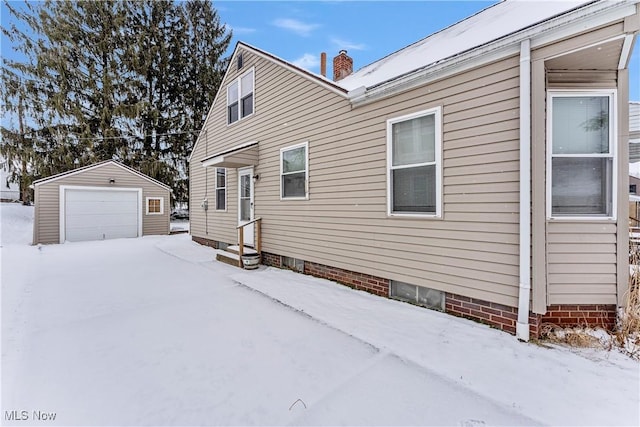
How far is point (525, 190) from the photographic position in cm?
307

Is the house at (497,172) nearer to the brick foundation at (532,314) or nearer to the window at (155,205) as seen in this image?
the brick foundation at (532,314)

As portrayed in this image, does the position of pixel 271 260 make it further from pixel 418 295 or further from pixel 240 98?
pixel 240 98

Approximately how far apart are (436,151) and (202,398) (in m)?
3.77

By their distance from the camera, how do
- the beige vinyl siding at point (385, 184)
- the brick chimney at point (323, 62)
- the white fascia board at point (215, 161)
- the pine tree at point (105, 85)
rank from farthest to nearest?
the pine tree at point (105, 85)
the brick chimney at point (323, 62)
the white fascia board at point (215, 161)
the beige vinyl siding at point (385, 184)

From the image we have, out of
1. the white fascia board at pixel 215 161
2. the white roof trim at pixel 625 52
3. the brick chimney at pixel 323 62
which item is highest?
the brick chimney at pixel 323 62

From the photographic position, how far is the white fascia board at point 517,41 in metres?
2.56

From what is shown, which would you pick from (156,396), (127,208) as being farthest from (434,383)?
(127,208)

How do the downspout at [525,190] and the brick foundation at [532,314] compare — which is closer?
the downspout at [525,190]

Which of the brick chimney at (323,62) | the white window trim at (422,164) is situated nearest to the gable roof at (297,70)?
the white window trim at (422,164)

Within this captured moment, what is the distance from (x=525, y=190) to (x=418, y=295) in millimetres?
2015

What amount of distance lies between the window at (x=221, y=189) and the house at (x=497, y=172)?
15.3ft

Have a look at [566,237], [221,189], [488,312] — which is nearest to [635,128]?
[566,237]

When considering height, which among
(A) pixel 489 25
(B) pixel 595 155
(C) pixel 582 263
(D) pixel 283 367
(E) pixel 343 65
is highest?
(E) pixel 343 65

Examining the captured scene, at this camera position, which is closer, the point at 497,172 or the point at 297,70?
the point at 497,172
